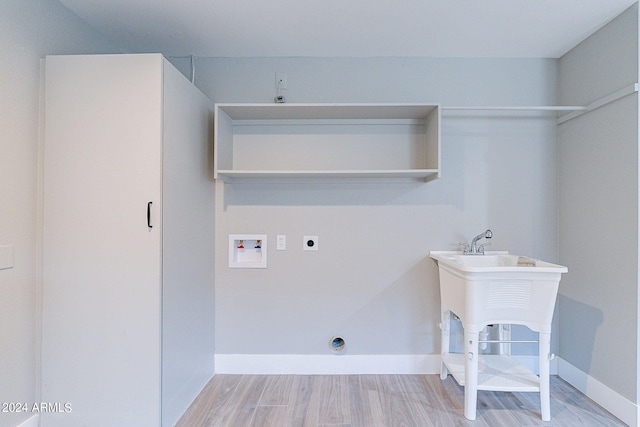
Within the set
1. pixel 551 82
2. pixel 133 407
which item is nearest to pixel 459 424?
pixel 133 407

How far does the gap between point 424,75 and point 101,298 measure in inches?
99.5

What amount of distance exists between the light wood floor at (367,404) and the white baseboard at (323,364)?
5 centimetres

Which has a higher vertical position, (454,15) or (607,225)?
(454,15)

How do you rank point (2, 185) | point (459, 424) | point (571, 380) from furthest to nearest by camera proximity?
1. point (571, 380)
2. point (459, 424)
3. point (2, 185)

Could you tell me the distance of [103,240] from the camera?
1.81 meters

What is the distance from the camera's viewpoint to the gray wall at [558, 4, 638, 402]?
1998mm

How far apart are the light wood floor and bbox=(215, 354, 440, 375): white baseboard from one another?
0.05 meters

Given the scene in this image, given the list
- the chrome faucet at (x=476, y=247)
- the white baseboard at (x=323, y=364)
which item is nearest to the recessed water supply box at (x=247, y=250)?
the white baseboard at (x=323, y=364)

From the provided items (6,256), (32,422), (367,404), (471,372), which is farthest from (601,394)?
(6,256)

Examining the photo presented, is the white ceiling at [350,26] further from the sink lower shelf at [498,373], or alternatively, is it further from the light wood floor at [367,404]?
the light wood floor at [367,404]

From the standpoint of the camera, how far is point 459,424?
6.53 feet

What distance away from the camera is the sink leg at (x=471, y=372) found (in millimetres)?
2004

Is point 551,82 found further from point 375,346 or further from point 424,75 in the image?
point 375,346

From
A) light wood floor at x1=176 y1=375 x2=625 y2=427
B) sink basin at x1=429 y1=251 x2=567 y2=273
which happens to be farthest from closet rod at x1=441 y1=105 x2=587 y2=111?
light wood floor at x1=176 y1=375 x2=625 y2=427
